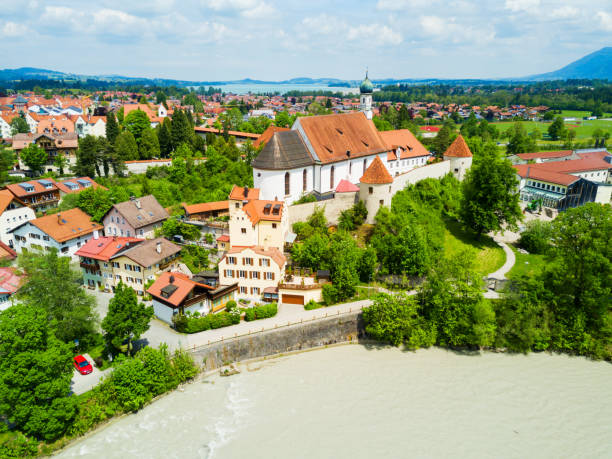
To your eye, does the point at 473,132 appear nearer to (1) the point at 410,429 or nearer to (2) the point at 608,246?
(2) the point at 608,246

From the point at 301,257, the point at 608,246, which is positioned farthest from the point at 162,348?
the point at 608,246

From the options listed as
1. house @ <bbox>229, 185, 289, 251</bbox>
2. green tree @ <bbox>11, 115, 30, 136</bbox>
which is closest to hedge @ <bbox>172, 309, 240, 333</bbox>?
house @ <bbox>229, 185, 289, 251</bbox>

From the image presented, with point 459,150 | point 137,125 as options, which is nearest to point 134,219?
point 137,125

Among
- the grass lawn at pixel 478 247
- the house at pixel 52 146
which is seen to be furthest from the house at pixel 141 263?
the house at pixel 52 146

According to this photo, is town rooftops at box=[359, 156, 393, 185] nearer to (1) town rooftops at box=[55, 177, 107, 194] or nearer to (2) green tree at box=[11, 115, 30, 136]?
(1) town rooftops at box=[55, 177, 107, 194]

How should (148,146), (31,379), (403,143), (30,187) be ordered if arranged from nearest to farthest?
1. (31,379)
2. (30,187)
3. (403,143)
4. (148,146)

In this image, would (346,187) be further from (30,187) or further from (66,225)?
(30,187)
